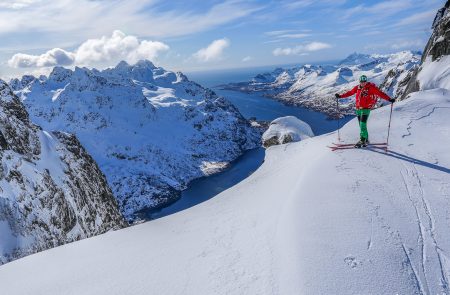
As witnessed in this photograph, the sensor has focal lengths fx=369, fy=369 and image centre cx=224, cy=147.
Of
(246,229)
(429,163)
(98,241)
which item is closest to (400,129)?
(429,163)

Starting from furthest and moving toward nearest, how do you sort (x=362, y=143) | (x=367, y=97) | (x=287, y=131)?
(x=287, y=131), (x=367, y=97), (x=362, y=143)

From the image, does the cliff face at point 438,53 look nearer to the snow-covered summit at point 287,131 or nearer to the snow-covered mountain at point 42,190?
the snow-covered summit at point 287,131

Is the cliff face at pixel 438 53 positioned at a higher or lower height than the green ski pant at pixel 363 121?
higher

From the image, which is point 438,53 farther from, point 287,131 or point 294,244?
point 294,244


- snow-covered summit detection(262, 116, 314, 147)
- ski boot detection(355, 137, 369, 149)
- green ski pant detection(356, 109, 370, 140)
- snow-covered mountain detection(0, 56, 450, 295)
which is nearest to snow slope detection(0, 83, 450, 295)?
snow-covered mountain detection(0, 56, 450, 295)

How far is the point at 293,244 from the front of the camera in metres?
9.57

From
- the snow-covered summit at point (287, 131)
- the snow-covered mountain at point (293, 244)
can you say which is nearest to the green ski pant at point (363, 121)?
the snow-covered mountain at point (293, 244)

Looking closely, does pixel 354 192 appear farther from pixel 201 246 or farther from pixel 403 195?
pixel 201 246

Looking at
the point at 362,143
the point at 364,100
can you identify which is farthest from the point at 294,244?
the point at 364,100

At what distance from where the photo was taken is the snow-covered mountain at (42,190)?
33.6 metres

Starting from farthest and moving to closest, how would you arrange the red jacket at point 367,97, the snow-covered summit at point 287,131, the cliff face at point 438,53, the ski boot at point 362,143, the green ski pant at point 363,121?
the snow-covered summit at point 287,131, the cliff face at point 438,53, the red jacket at point 367,97, the green ski pant at point 363,121, the ski boot at point 362,143

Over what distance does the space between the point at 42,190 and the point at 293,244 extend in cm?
4112

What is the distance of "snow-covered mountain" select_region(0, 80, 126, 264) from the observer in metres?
33.6

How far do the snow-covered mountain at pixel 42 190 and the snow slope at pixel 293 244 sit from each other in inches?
800
